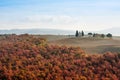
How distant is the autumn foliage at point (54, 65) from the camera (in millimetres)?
Answer: 55500

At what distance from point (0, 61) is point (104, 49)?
1351 inches

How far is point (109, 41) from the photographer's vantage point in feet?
363

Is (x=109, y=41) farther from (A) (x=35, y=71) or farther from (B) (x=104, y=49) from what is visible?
(A) (x=35, y=71)

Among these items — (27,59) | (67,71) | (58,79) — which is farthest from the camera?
(27,59)

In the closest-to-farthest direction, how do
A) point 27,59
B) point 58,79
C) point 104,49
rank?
1. point 58,79
2. point 27,59
3. point 104,49

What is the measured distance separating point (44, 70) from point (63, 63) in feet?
14.7

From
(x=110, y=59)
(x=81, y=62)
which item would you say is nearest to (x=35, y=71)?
(x=81, y=62)

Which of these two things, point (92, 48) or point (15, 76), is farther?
point (92, 48)

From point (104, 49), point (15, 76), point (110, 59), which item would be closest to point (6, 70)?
point (15, 76)

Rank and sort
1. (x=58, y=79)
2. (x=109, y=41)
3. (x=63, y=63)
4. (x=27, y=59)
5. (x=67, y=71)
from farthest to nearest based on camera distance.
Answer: (x=109, y=41), (x=27, y=59), (x=63, y=63), (x=67, y=71), (x=58, y=79)

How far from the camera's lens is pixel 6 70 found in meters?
57.9

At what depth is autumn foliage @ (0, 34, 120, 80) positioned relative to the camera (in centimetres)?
5550

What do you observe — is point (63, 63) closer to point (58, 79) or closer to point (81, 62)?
point (81, 62)

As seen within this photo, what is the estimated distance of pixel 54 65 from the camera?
60.6m
